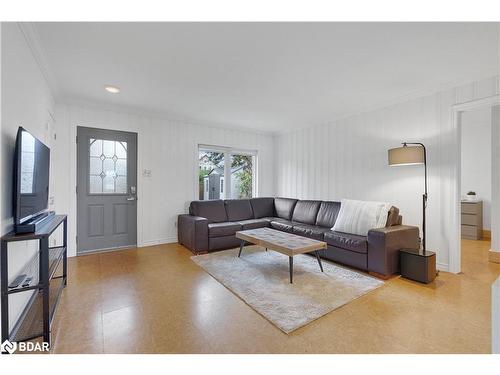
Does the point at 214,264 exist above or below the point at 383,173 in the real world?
below

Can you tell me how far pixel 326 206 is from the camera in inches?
166

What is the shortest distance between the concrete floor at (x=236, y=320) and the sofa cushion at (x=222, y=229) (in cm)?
102

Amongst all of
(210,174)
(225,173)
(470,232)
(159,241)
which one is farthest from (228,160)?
(470,232)

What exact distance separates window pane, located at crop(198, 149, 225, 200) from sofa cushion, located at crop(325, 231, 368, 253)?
2679 mm

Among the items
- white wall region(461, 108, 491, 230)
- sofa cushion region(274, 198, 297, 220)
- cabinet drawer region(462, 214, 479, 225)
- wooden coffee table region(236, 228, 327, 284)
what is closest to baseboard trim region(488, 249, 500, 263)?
cabinet drawer region(462, 214, 479, 225)

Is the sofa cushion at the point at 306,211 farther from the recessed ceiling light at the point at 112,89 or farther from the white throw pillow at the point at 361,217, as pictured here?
the recessed ceiling light at the point at 112,89

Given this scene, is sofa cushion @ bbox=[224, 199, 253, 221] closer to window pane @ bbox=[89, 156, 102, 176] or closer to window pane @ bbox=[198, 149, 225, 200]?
window pane @ bbox=[198, 149, 225, 200]

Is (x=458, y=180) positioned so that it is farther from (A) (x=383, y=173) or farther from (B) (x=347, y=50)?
(B) (x=347, y=50)

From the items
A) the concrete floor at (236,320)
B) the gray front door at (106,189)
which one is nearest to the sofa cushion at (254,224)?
the concrete floor at (236,320)

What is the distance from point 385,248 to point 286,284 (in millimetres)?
1238

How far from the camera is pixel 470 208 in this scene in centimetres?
489

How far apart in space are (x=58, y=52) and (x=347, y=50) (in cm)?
277

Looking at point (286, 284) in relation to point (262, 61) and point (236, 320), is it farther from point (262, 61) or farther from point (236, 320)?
point (262, 61)
